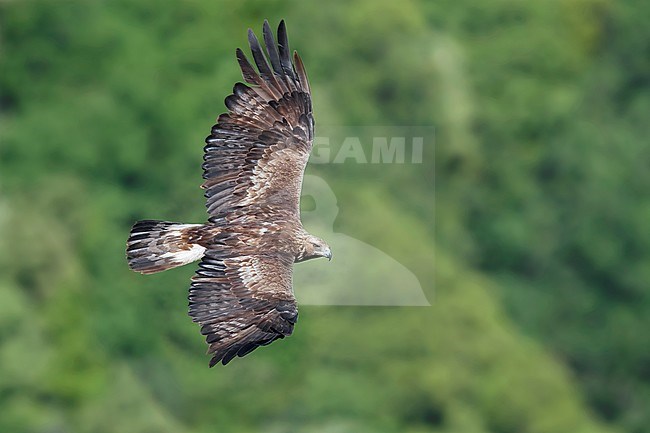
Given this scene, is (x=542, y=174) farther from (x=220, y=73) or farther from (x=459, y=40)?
(x=220, y=73)

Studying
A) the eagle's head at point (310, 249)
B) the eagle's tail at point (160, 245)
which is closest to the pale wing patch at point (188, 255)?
the eagle's tail at point (160, 245)

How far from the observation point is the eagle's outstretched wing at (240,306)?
2220 cm

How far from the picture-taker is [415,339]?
223 feet

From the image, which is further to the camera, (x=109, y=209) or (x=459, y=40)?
(x=459, y=40)

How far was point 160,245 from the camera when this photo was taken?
77.3ft

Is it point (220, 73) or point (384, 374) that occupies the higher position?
point (220, 73)

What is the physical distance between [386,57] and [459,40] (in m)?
21.2

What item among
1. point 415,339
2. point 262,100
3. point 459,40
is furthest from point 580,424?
point 262,100

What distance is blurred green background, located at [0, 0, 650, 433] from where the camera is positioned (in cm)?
6544

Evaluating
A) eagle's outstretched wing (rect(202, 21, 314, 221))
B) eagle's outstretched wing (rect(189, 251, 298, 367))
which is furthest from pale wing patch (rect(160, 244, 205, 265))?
eagle's outstretched wing (rect(202, 21, 314, 221))

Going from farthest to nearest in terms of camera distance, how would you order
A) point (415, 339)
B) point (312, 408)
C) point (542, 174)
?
point (542, 174), point (415, 339), point (312, 408)

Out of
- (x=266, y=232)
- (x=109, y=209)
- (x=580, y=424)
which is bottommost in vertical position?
(x=580, y=424)

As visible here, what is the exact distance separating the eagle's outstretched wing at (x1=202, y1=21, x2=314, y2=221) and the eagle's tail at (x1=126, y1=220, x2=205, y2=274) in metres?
0.37

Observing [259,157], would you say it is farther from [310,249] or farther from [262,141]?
[310,249]
